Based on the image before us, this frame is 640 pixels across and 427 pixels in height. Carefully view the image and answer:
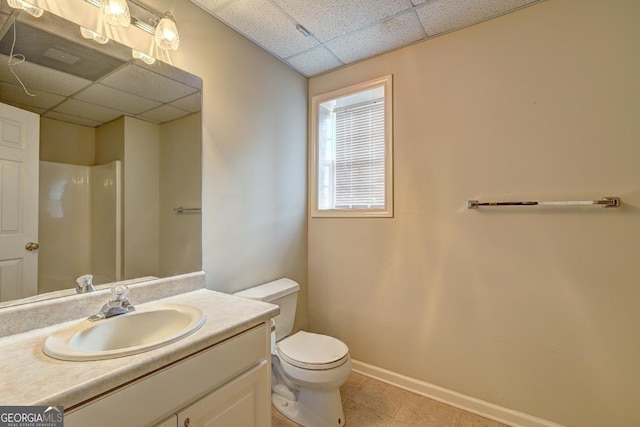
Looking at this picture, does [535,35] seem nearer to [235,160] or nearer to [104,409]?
[235,160]

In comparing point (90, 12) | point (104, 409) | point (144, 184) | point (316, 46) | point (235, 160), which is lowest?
point (104, 409)

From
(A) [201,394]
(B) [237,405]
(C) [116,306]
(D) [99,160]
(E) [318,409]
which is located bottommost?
(E) [318,409]

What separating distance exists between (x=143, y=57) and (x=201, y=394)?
4.83 ft

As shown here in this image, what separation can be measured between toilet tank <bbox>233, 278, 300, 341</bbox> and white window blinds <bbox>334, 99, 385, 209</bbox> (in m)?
0.82

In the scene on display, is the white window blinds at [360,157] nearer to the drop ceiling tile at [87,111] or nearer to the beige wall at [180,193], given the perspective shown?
the beige wall at [180,193]

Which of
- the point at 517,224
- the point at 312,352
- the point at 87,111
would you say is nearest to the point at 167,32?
the point at 87,111

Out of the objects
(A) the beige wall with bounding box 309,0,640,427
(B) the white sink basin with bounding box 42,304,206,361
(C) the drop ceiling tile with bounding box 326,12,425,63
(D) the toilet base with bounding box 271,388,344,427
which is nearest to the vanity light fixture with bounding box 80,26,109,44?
(B) the white sink basin with bounding box 42,304,206,361

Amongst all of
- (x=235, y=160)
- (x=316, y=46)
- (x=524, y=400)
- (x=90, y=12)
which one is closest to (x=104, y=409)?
(x=235, y=160)

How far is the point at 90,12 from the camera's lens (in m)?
1.15

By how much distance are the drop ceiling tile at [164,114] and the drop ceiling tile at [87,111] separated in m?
0.13

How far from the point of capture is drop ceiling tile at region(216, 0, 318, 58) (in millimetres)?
1547

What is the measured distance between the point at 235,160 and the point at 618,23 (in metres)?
2.12

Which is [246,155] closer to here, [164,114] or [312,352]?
[164,114]

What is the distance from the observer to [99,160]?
3.87ft
